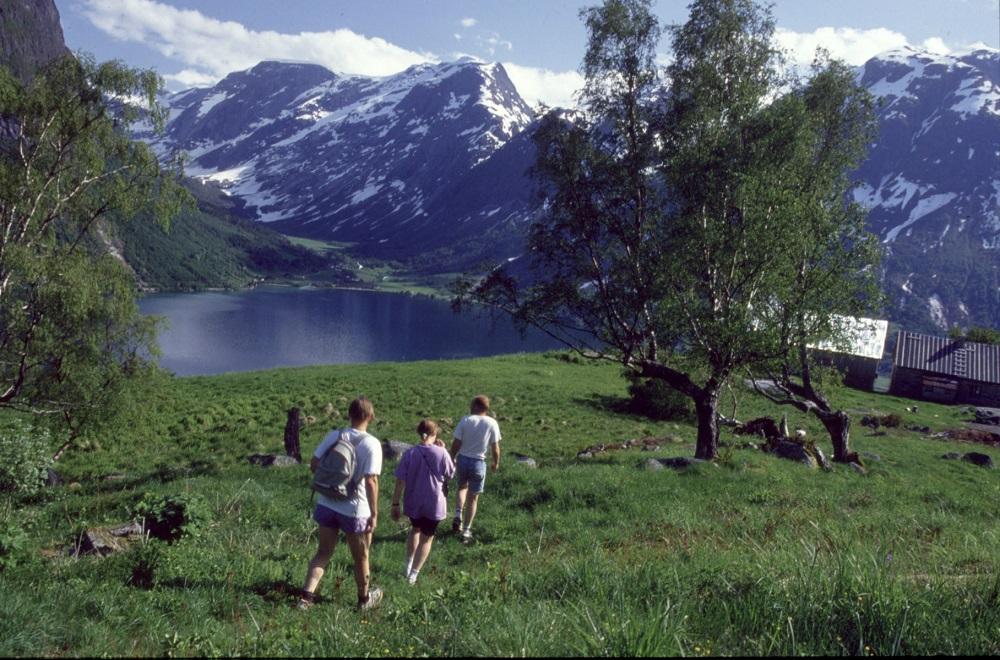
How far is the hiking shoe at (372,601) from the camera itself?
26.3ft

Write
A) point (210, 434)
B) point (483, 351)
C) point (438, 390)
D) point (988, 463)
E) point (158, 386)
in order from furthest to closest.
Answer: point (483, 351)
point (438, 390)
point (210, 434)
point (988, 463)
point (158, 386)

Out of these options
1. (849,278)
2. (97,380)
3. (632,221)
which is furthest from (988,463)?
(97,380)

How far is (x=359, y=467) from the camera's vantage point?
8289 mm

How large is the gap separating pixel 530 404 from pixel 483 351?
85.4 meters

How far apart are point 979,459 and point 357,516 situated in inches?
1239

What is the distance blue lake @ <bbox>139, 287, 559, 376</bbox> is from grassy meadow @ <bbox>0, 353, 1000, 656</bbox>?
252ft

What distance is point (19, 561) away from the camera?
8.60 meters

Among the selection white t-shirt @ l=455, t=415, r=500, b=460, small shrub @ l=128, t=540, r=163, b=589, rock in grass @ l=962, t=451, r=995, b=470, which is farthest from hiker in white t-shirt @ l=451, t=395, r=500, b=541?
rock in grass @ l=962, t=451, r=995, b=470

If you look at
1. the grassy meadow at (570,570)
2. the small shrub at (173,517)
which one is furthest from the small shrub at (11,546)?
the small shrub at (173,517)

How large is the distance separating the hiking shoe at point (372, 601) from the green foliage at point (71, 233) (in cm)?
1642

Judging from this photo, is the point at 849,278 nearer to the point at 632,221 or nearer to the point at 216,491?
the point at 632,221

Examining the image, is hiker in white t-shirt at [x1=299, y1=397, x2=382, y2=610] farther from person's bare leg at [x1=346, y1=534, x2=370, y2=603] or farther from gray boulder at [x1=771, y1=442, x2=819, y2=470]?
gray boulder at [x1=771, y1=442, x2=819, y2=470]

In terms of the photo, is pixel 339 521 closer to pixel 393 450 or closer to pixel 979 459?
pixel 393 450

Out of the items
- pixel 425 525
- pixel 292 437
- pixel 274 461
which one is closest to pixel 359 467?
pixel 425 525
